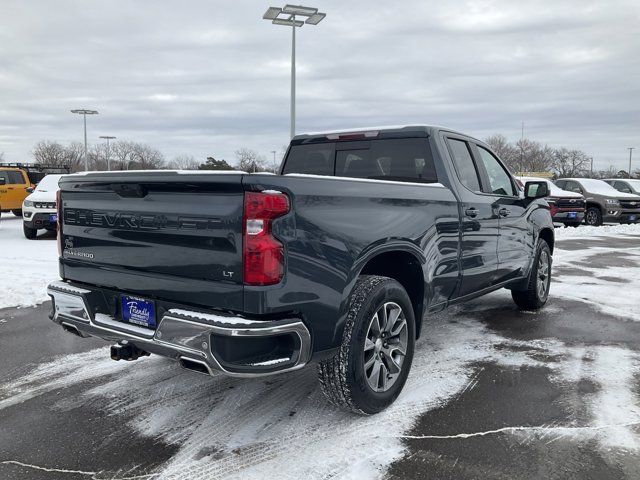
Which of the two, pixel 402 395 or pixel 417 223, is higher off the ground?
pixel 417 223

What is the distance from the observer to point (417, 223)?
3.78 meters

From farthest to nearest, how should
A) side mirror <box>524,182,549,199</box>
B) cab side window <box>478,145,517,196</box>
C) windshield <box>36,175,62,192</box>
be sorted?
1. windshield <box>36,175,62,192</box>
2. side mirror <box>524,182,549,199</box>
3. cab side window <box>478,145,517,196</box>

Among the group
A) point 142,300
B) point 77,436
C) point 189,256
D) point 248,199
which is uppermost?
point 248,199

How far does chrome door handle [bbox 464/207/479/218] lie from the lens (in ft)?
14.5

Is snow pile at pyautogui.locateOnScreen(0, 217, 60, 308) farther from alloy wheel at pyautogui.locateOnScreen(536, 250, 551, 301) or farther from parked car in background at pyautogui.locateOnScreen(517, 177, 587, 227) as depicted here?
parked car in background at pyautogui.locateOnScreen(517, 177, 587, 227)

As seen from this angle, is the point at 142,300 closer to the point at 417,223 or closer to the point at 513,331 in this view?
the point at 417,223

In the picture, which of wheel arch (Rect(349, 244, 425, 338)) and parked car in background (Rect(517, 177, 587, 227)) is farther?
parked car in background (Rect(517, 177, 587, 227))

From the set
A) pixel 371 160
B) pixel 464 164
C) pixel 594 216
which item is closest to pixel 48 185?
pixel 371 160

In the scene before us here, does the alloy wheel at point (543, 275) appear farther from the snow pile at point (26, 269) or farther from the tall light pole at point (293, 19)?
the tall light pole at point (293, 19)

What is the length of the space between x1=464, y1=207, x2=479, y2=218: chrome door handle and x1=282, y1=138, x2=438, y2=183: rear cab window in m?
0.38

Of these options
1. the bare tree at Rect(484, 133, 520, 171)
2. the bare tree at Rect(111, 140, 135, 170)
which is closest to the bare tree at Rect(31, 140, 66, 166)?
the bare tree at Rect(111, 140, 135, 170)

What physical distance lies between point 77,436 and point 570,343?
4.21 m

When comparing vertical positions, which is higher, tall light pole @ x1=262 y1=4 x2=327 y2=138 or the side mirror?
tall light pole @ x1=262 y1=4 x2=327 y2=138

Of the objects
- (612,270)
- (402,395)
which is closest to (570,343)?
(402,395)
